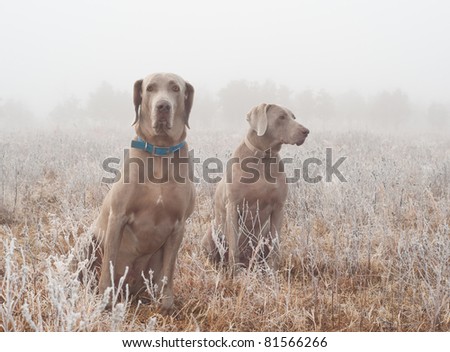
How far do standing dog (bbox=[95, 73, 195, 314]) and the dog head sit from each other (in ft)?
4.21

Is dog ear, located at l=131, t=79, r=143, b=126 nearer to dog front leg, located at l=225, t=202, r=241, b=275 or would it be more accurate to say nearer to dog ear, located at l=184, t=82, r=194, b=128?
dog ear, located at l=184, t=82, r=194, b=128

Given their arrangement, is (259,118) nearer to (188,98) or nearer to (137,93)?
(188,98)

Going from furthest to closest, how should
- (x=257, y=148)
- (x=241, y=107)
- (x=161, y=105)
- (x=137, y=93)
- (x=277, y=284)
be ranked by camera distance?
1. (x=241, y=107)
2. (x=257, y=148)
3. (x=137, y=93)
4. (x=161, y=105)
5. (x=277, y=284)

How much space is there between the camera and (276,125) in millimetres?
4180

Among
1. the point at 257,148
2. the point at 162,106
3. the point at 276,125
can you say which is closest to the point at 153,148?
the point at 162,106

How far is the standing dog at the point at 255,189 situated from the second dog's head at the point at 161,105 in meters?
1.10

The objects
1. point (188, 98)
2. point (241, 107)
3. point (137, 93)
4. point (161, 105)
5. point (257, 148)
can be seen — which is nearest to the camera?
point (161, 105)

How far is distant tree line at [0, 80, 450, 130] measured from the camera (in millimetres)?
47750

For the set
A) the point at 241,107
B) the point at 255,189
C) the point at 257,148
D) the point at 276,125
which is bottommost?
the point at 255,189

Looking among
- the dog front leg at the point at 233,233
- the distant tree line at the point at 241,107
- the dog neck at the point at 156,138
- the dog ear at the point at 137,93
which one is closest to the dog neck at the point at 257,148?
the dog front leg at the point at 233,233

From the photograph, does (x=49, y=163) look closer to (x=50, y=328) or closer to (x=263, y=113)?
(x=263, y=113)

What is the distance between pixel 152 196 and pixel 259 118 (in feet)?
5.87

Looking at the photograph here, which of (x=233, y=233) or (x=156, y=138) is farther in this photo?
(x=233, y=233)

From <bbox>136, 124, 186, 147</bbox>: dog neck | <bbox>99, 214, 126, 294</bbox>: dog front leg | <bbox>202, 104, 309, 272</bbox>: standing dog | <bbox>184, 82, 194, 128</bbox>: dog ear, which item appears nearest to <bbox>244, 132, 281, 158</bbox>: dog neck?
<bbox>202, 104, 309, 272</bbox>: standing dog
